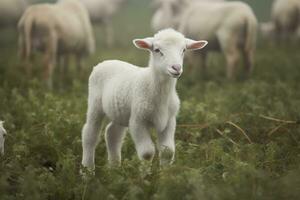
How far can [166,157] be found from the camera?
530 cm

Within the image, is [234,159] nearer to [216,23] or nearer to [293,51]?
[216,23]

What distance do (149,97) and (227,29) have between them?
655 cm

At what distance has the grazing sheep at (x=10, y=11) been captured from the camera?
16.4 metres

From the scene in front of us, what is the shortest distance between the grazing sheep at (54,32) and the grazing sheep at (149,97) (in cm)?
479

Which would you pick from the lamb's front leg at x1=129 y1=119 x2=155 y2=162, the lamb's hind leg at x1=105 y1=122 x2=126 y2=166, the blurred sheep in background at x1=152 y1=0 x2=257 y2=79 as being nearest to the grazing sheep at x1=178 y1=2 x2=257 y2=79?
the blurred sheep in background at x1=152 y1=0 x2=257 y2=79

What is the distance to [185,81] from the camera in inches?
453

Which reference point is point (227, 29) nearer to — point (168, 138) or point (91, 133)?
point (91, 133)

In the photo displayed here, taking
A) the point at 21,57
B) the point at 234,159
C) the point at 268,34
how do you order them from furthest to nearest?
the point at 268,34, the point at 21,57, the point at 234,159

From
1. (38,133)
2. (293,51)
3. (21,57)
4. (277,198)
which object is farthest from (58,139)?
(293,51)

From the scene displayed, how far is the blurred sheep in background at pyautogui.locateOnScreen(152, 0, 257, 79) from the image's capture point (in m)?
11.8

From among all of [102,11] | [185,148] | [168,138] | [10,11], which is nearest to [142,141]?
[168,138]

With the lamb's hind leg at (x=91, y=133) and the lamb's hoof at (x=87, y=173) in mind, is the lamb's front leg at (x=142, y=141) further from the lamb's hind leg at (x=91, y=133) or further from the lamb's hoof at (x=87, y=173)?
the lamb's hind leg at (x=91, y=133)

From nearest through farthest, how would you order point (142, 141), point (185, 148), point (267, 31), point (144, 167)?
1. point (144, 167)
2. point (142, 141)
3. point (185, 148)
4. point (267, 31)

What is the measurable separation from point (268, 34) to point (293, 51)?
354 centimetres
